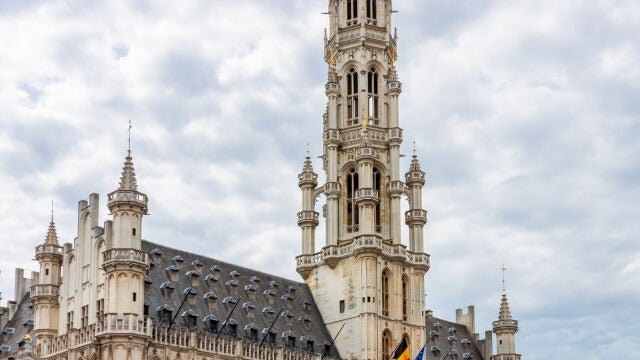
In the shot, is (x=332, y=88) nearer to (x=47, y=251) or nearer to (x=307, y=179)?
(x=307, y=179)

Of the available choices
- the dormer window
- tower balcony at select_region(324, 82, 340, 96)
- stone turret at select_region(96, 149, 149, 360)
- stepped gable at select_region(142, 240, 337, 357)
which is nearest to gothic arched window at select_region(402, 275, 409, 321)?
stepped gable at select_region(142, 240, 337, 357)

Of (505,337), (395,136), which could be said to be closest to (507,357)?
(505,337)

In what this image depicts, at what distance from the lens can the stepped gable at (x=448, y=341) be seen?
5625 inches

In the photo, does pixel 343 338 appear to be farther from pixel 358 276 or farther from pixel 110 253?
pixel 110 253

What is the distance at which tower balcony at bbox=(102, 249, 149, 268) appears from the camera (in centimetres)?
10056

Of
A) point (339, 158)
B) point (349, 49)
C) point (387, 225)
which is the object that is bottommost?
point (387, 225)

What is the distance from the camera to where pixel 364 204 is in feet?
429

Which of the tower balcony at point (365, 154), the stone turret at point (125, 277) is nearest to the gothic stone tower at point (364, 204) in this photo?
the tower balcony at point (365, 154)

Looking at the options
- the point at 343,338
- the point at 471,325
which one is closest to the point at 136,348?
the point at 343,338

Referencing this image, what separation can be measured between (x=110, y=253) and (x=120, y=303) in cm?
490

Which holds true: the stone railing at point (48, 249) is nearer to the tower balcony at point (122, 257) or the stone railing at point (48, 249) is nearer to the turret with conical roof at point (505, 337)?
the tower balcony at point (122, 257)

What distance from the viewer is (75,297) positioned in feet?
356

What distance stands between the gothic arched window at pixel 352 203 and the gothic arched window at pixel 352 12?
21022 mm

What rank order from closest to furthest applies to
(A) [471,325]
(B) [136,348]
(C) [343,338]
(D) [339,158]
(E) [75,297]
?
(B) [136,348]
(E) [75,297]
(C) [343,338]
(D) [339,158]
(A) [471,325]
